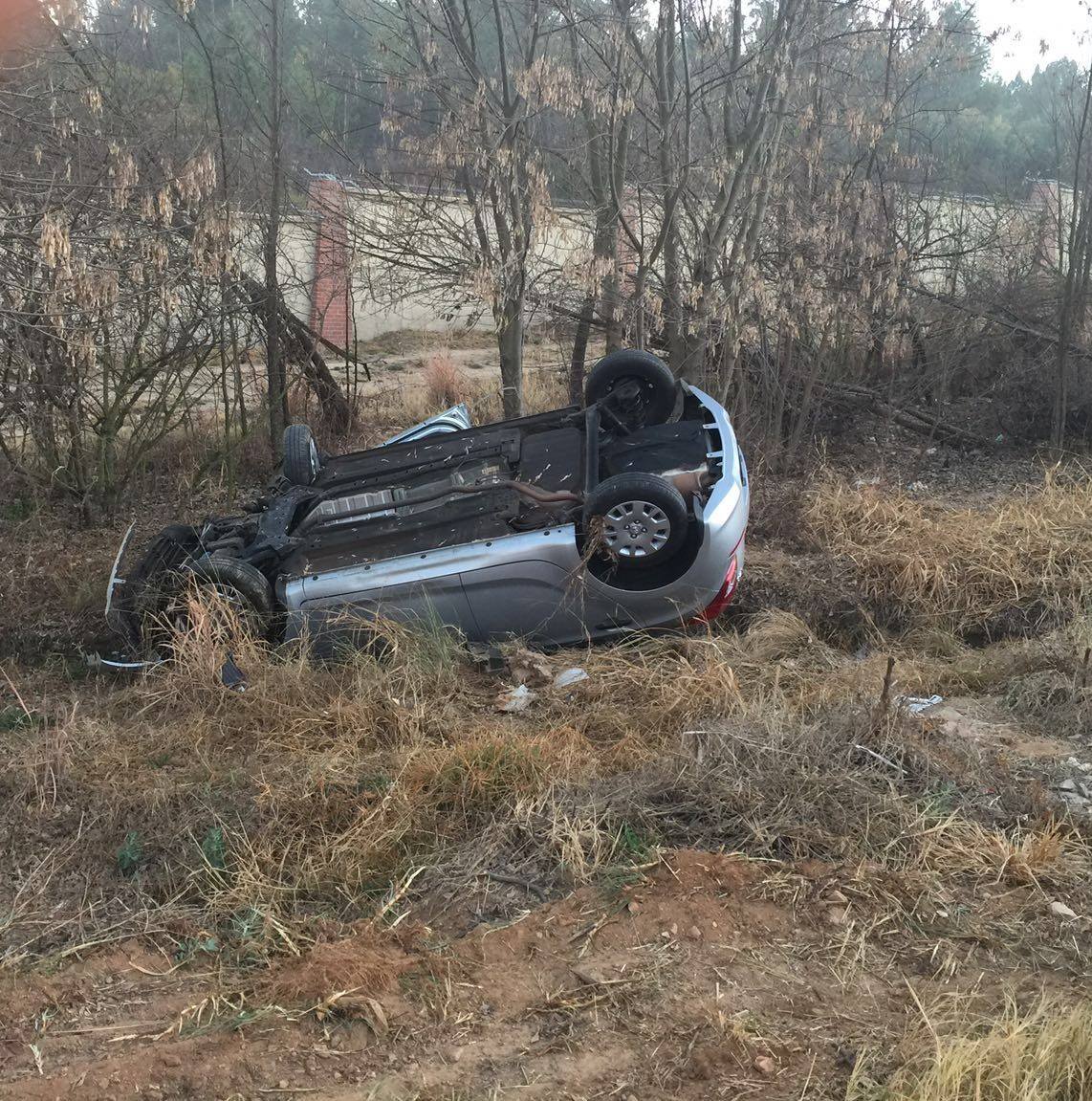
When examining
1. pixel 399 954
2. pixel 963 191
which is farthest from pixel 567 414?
pixel 963 191

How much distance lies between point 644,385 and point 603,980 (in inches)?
180

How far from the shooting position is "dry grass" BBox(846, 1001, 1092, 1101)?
2.86 meters

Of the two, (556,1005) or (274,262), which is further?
(274,262)

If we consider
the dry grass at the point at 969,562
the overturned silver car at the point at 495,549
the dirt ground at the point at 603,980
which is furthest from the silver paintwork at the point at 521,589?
the dry grass at the point at 969,562

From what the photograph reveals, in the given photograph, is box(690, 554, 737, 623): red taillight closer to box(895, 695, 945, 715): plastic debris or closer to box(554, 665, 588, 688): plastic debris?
box(554, 665, 588, 688): plastic debris

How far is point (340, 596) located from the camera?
597cm

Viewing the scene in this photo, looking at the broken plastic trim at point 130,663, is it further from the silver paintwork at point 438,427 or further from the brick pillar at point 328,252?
the brick pillar at point 328,252

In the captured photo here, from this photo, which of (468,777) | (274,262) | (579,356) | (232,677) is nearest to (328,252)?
(274,262)

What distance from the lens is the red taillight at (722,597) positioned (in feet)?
19.4

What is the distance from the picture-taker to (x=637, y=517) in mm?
5680

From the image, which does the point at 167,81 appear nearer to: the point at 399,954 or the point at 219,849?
the point at 219,849

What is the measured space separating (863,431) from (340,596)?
767 centimetres

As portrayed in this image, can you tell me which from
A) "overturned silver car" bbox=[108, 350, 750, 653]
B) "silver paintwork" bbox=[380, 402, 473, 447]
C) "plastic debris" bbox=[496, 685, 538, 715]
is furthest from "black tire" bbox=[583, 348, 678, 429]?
"plastic debris" bbox=[496, 685, 538, 715]

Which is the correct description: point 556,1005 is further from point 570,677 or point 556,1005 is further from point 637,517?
point 637,517
